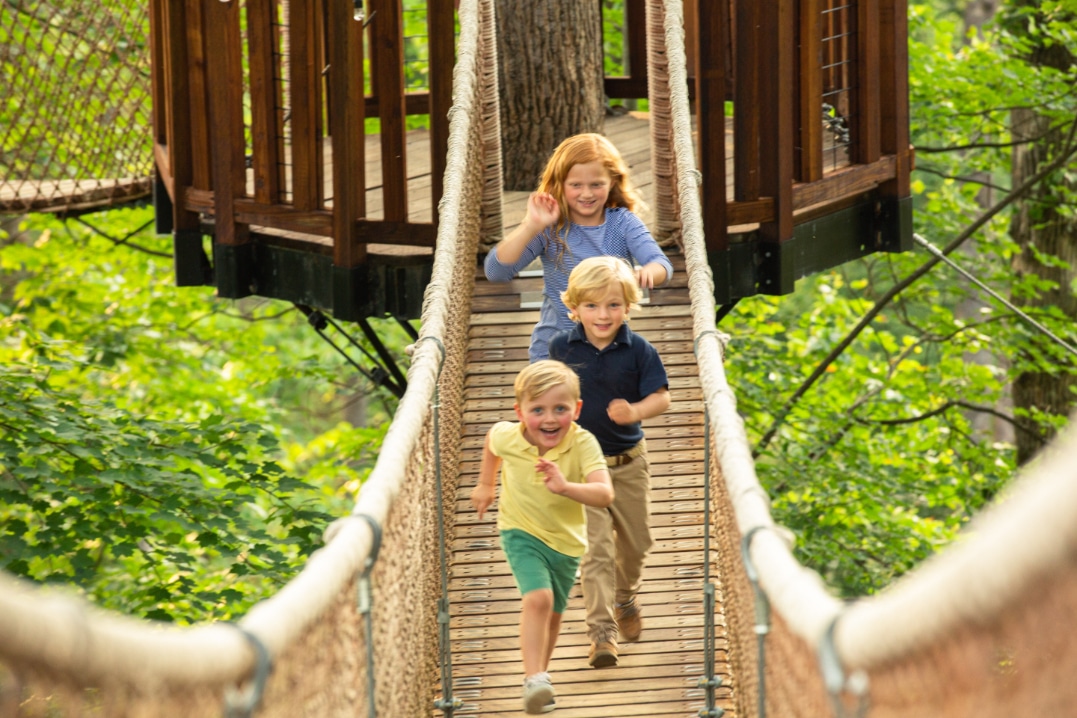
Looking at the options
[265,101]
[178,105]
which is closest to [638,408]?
[265,101]

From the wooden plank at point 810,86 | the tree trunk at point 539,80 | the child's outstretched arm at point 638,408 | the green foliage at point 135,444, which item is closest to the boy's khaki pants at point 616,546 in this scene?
the child's outstretched arm at point 638,408

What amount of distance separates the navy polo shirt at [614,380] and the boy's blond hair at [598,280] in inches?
3.8

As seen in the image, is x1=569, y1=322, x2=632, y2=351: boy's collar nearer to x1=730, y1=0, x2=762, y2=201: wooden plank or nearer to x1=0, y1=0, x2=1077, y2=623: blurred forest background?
x1=730, y1=0, x2=762, y2=201: wooden plank

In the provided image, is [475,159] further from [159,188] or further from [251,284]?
[159,188]

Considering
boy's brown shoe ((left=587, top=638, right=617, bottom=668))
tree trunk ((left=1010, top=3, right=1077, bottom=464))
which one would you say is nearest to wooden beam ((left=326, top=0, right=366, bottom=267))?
boy's brown shoe ((left=587, top=638, right=617, bottom=668))

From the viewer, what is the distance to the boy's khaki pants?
2.87 meters

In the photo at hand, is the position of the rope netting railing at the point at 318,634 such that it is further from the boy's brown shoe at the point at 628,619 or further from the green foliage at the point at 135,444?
the green foliage at the point at 135,444

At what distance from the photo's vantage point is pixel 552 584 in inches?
106

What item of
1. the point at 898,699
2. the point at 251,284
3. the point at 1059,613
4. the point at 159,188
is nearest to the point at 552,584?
the point at 898,699

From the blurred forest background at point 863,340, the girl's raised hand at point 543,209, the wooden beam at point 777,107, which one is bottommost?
the blurred forest background at point 863,340

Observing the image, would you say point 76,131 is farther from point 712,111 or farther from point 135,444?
point 712,111

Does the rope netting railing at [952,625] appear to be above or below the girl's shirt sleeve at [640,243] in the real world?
below

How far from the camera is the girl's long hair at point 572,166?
3.32 m

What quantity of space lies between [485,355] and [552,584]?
137 cm
